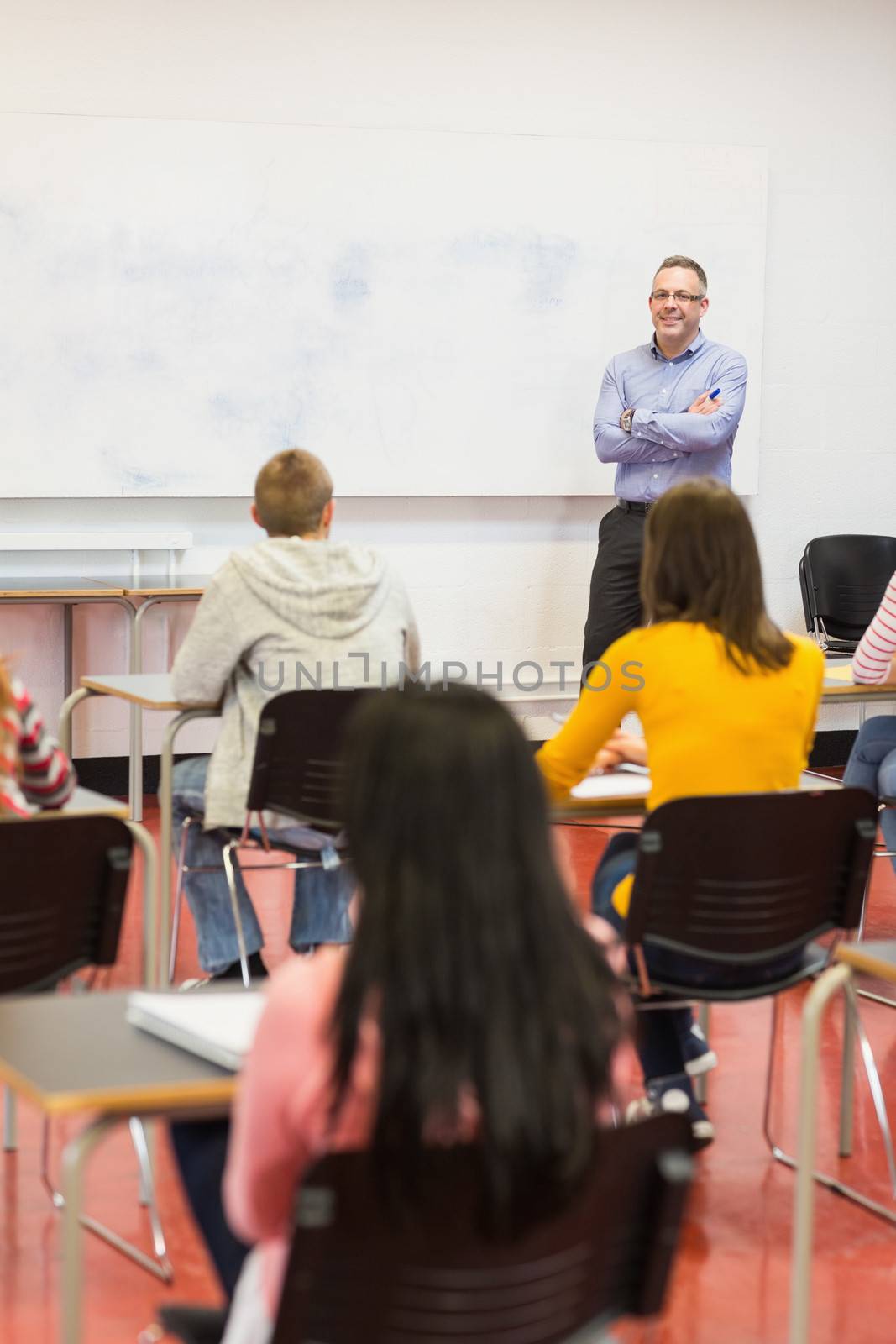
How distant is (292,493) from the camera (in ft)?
11.3

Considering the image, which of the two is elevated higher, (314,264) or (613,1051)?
(314,264)

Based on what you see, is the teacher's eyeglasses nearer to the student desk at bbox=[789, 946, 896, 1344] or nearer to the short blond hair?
the short blond hair

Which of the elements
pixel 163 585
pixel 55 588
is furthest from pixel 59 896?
pixel 163 585

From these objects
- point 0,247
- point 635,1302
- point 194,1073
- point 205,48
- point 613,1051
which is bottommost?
point 635,1302

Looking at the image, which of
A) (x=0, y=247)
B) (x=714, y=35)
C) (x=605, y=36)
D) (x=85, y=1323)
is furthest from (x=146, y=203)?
(x=85, y=1323)

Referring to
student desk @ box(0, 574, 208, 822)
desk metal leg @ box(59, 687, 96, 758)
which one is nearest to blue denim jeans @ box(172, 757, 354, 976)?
desk metal leg @ box(59, 687, 96, 758)

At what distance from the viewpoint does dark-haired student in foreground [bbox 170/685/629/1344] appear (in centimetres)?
115

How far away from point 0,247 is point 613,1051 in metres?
4.78

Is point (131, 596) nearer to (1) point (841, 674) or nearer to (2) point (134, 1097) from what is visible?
(1) point (841, 674)

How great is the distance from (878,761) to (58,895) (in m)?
2.36

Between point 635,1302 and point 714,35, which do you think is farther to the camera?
point 714,35

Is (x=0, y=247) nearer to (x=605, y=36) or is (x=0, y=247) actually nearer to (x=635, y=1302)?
(x=605, y=36)

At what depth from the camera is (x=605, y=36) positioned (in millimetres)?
6078

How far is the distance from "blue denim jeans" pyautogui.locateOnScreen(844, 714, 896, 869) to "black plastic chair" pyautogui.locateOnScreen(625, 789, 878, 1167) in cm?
123
